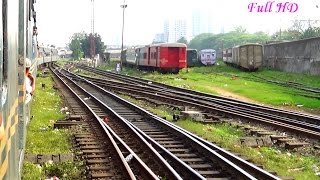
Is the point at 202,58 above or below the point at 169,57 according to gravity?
above

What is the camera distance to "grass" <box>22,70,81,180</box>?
7914 mm

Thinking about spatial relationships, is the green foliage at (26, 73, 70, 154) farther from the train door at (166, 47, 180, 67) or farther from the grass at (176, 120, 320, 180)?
the train door at (166, 47, 180, 67)

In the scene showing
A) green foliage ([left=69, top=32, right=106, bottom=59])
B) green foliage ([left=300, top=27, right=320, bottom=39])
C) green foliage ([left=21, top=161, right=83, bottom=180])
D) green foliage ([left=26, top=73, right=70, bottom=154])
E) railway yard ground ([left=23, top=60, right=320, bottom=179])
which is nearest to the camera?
green foliage ([left=21, top=161, right=83, bottom=180])

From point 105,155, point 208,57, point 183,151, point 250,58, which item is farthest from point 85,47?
point 105,155

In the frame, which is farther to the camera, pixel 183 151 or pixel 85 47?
pixel 85 47

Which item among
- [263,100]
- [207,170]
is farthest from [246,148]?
[263,100]

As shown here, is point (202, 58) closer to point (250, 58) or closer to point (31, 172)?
point (250, 58)

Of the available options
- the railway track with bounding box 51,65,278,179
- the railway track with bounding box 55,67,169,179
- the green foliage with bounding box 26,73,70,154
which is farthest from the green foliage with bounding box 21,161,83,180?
the railway track with bounding box 51,65,278,179

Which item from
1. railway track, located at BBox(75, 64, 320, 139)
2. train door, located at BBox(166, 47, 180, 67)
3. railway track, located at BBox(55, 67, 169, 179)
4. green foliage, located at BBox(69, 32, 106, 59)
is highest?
green foliage, located at BBox(69, 32, 106, 59)

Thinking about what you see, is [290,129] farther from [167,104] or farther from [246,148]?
[167,104]

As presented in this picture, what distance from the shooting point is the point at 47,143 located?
10.4m

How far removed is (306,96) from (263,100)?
82.7 inches

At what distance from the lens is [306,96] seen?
2220cm

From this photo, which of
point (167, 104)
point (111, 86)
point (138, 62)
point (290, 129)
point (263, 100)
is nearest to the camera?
point (290, 129)
